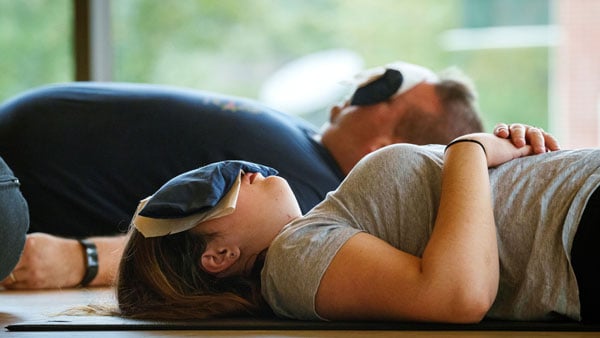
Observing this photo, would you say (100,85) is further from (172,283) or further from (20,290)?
(172,283)

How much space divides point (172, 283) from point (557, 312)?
650 millimetres

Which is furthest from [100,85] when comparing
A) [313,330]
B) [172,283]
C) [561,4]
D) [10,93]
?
[561,4]

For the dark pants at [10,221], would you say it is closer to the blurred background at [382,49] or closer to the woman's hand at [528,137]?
the woman's hand at [528,137]

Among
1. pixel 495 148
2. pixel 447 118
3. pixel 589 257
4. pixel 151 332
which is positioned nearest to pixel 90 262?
pixel 151 332

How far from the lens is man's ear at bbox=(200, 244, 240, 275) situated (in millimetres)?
1688

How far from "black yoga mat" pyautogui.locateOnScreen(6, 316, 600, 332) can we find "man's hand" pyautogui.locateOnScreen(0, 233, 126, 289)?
0.66 metres

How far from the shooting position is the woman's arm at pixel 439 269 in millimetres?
1465

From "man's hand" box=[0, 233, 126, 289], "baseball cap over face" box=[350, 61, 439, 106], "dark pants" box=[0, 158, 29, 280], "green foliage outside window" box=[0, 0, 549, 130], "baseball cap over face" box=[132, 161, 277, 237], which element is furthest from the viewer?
"green foliage outside window" box=[0, 0, 549, 130]

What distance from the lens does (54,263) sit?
236cm

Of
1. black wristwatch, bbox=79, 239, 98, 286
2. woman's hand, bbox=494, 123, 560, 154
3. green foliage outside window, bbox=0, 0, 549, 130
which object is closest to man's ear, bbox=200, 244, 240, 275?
woman's hand, bbox=494, 123, 560, 154

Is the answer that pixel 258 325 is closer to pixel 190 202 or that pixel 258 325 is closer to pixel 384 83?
pixel 190 202

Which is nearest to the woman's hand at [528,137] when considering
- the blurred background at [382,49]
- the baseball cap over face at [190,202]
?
the baseball cap over face at [190,202]

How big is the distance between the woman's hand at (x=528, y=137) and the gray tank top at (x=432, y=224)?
55 mm

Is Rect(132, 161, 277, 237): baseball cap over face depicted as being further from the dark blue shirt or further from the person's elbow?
the dark blue shirt
